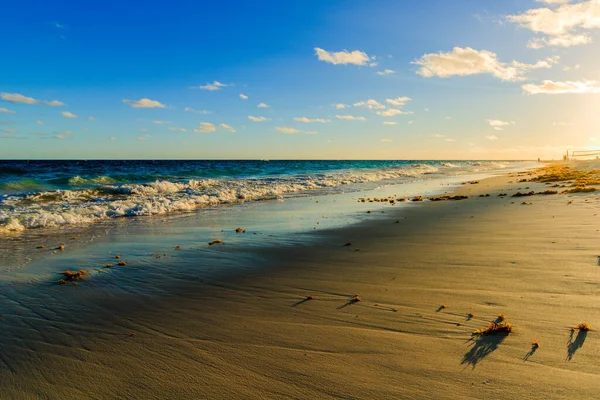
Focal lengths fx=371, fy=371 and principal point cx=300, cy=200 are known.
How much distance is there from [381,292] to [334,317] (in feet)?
3.54

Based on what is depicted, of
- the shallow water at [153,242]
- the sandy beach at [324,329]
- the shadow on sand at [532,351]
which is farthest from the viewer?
the shallow water at [153,242]

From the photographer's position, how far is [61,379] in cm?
337

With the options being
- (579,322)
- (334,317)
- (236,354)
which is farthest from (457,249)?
(236,354)

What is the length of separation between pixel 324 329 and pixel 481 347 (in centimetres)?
158

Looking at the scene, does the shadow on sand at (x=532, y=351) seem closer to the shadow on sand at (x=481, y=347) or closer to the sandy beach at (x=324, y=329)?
the sandy beach at (x=324, y=329)

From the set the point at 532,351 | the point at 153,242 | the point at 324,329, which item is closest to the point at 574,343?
the point at 532,351

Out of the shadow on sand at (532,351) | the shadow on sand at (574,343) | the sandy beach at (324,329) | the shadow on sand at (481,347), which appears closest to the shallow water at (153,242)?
the sandy beach at (324,329)

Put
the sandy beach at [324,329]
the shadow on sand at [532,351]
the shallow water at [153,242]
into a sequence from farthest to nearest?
1. the shallow water at [153,242]
2. the shadow on sand at [532,351]
3. the sandy beach at [324,329]

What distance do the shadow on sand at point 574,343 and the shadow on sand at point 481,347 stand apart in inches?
20.8

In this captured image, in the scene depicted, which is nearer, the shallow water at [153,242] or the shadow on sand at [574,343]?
the shadow on sand at [574,343]

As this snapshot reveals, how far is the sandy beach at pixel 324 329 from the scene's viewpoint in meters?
3.14

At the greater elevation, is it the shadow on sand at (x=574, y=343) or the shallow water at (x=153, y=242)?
the shadow on sand at (x=574, y=343)

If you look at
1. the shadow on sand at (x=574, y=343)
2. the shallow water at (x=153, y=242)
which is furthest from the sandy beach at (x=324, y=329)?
the shallow water at (x=153, y=242)

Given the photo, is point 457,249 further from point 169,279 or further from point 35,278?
point 35,278
